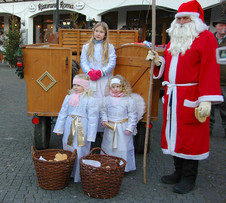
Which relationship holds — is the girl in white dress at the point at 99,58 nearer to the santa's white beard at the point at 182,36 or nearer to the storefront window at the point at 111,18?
the santa's white beard at the point at 182,36

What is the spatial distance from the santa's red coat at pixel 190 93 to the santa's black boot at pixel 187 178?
0.53ft

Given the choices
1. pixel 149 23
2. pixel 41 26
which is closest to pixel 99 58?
pixel 149 23

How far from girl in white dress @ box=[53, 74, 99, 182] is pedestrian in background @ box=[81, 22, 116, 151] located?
338mm

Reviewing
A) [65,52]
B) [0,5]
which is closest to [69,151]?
[65,52]

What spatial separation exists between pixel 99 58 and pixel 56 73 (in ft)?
1.96

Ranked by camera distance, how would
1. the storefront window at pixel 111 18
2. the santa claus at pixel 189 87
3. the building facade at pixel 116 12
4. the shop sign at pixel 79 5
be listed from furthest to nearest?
the storefront window at pixel 111 18
the shop sign at pixel 79 5
the building facade at pixel 116 12
the santa claus at pixel 189 87

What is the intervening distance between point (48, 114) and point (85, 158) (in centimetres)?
93

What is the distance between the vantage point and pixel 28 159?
406cm

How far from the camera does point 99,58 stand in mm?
3887

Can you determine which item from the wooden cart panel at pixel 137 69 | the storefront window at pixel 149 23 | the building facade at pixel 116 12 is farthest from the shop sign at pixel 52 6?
the wooden cart panel at pixel 137 69

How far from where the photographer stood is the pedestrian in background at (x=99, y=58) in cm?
380

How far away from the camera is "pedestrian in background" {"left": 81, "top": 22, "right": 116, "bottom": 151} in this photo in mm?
3805

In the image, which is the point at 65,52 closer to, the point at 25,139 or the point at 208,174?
the point at 25,139

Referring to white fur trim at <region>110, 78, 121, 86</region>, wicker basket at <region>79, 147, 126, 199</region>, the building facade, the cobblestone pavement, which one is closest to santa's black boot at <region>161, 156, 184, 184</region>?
the cobblestone pavement
